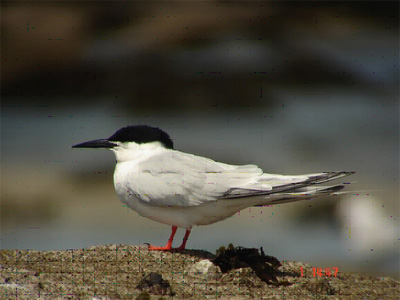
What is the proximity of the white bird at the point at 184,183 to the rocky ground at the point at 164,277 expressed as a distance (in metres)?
0.48

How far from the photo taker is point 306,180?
5.21m

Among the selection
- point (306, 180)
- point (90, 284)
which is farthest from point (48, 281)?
point (306, 180)

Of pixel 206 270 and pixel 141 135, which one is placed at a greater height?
pixel 141 135

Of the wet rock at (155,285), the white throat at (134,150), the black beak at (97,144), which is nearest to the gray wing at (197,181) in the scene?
the white throat at (134,150)

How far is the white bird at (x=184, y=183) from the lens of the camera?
538 cm

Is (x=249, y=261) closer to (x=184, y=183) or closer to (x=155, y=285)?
(x=184, y=183)

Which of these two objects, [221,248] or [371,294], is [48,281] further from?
[371,294]

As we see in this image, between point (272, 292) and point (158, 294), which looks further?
point (272, 292)

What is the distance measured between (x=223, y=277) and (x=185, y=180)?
3.78ft

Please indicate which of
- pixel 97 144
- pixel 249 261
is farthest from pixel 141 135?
pixel 249 261

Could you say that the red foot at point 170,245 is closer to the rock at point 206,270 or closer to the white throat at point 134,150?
the rock at point 206,270

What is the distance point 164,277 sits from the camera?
17.6 ft

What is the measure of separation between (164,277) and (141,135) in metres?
1.83

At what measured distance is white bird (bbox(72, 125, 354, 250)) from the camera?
5383 millimetres
